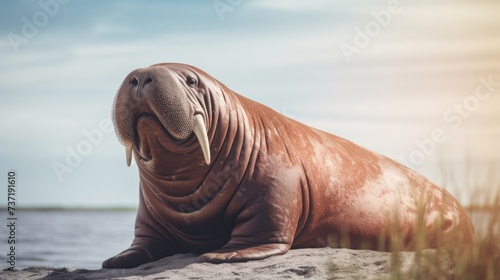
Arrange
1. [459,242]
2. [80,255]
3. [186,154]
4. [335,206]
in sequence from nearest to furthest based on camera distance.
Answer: [459,242], [186,154], [335,206], [80,255]

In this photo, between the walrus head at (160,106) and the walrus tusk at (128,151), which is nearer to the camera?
the walrus head at (160,106)

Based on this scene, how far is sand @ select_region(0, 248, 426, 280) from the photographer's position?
776 centimetres

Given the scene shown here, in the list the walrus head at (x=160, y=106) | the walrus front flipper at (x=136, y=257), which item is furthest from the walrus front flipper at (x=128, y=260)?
the walrus head at (x=160, y=106)

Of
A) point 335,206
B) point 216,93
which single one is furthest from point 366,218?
point 216,93

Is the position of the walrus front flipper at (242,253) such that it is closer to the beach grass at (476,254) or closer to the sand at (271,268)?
the sand at (271,268)

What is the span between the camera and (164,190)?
9398 millimetres

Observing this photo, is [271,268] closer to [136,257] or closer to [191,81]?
[136,257]

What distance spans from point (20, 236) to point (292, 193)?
1479cm

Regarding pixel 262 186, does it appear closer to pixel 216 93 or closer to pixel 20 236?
pixel 216 93

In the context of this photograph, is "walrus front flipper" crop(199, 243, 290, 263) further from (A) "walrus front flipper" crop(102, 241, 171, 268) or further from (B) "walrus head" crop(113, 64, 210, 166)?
(A) "walrus front flipper" crop(102, 241, 171, 268)

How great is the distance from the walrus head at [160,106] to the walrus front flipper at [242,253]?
36.3 inches

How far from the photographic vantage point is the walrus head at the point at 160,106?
869cm

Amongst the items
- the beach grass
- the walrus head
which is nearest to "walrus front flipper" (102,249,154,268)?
the walrus head

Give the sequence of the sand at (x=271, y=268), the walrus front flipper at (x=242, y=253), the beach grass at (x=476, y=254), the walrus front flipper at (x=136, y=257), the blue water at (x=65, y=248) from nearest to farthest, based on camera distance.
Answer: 1. the beach grass at (x=476, y=254)
2. the sand at (x=271, y=268)
3. the walrus front flipper at (x=242, y=253)
4. the walrus front flipper at (x=136, y=257)
5. the blue water at (x=65, y=248)
